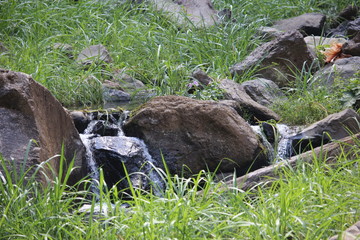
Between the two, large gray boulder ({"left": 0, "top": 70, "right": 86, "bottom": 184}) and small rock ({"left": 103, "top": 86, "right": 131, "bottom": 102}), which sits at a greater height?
large gray boulder ({"left": 0, "top": 70, "right": 86, "bottom": 184})

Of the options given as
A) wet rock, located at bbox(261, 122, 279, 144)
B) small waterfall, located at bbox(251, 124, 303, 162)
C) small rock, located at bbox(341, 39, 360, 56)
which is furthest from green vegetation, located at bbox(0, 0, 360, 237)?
small rock, located at bbox(341, 39, 360, 56)

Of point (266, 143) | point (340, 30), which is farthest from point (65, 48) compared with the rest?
point (340, 30)

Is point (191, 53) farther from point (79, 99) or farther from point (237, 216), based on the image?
point (237, 216)

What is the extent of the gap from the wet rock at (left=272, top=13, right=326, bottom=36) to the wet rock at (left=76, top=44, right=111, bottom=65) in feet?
11.2

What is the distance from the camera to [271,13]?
10852 mm

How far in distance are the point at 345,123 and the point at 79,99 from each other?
2.92 meters

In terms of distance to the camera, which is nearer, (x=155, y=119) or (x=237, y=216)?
(x=237, y=216)

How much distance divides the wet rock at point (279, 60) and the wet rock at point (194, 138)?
7.95 ft

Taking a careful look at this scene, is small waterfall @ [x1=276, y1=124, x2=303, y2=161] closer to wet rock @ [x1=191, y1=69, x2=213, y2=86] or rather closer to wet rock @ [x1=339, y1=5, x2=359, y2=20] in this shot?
wet rock @ [x1=191, y1=69, x2=213, y2=86]

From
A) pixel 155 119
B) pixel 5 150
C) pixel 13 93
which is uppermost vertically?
pixel 13 93

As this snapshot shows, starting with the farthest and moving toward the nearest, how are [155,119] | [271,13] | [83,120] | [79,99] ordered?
[271,13], [79,99], [83,120], [155,119]

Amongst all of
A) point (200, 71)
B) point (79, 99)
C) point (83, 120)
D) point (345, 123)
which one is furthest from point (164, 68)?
point (345, 123)

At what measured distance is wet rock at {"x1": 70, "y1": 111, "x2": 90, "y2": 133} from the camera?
5832 millimetres

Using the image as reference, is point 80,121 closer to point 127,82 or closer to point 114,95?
point 114,95
